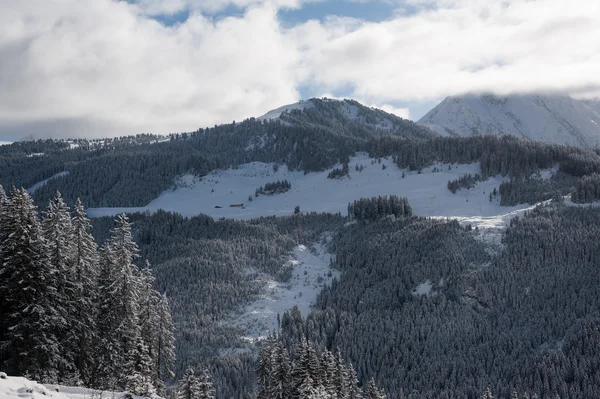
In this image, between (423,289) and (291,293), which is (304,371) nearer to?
(423,289)

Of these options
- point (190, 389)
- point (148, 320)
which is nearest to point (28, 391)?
point (190, 389)

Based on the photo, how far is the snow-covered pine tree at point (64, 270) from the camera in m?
45.8

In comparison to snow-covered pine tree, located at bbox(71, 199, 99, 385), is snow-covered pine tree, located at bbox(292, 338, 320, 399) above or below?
below

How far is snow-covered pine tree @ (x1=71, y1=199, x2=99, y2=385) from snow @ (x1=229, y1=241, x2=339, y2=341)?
91.0 meters

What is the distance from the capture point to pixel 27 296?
43.7m

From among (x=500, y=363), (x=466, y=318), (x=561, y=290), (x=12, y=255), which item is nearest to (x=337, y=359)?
(x=12, y=255)

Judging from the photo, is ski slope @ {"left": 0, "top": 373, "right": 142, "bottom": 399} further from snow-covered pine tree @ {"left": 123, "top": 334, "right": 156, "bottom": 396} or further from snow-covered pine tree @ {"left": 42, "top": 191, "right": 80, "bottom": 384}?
snow-covered pine tree @ {"left": 42, "top": 191, "right": 80, "bottom": 384}

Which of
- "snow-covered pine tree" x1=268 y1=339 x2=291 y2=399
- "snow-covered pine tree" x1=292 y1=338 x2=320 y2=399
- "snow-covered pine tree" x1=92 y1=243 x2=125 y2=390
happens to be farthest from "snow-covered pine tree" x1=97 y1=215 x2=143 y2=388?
"snow-covered pine tree" x1=292 y1=338 x2=320 y2=399

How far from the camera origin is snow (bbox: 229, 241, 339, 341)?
148 m

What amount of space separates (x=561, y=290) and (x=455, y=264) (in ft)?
97.4

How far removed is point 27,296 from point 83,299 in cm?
494

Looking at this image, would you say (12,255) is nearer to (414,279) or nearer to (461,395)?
(461,395)

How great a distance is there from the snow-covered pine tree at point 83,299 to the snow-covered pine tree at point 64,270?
33 centimetres

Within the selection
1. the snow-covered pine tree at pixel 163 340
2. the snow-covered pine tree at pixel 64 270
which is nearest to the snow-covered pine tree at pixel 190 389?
the snow-covered pine tree at pixel 163 340
